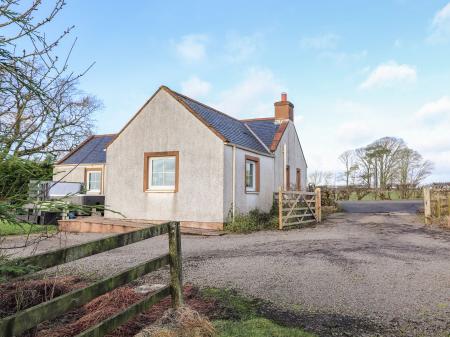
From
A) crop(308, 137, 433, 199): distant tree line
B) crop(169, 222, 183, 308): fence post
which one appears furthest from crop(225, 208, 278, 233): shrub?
crop(308, 137, 433, 199): distant tree line

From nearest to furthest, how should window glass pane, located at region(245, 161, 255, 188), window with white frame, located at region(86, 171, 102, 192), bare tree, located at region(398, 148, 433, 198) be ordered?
window glass pane, located at region(245, 161, 255, 188) → window with white frame, located at region(86, 171, 102, 192) → bare tree, located at region(398, 148, 433, 198)

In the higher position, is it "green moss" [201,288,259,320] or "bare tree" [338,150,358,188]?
"bare tree" [338,150,358,188]

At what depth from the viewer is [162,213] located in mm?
14281

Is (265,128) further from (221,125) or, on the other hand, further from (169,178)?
(169,178)

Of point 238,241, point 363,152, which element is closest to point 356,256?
point 238,241

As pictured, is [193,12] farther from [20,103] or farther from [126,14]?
[20,103]

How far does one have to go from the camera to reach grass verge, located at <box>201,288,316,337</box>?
12.3 feet

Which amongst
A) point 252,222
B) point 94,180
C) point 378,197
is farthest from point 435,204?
point 378,197

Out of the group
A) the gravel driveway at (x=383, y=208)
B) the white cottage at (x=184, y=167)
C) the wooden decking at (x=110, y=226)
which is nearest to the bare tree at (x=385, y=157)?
the gravel driveway at (x=383, y=208)

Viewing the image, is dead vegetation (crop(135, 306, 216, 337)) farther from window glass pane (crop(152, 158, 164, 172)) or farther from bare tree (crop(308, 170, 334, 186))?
bare tree (crop(308, 170, 334, 186))

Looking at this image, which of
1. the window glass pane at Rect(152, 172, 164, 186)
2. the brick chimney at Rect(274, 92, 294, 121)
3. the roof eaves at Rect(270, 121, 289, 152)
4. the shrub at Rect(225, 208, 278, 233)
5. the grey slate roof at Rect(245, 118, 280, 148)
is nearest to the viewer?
the shrub at Rect(225, 208, 278, 233)

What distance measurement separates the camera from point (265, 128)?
788 inches

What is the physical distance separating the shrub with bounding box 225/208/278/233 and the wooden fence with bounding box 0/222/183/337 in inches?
366

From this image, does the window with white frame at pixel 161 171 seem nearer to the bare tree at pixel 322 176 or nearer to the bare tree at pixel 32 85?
the bare tree at pixel 32 85
